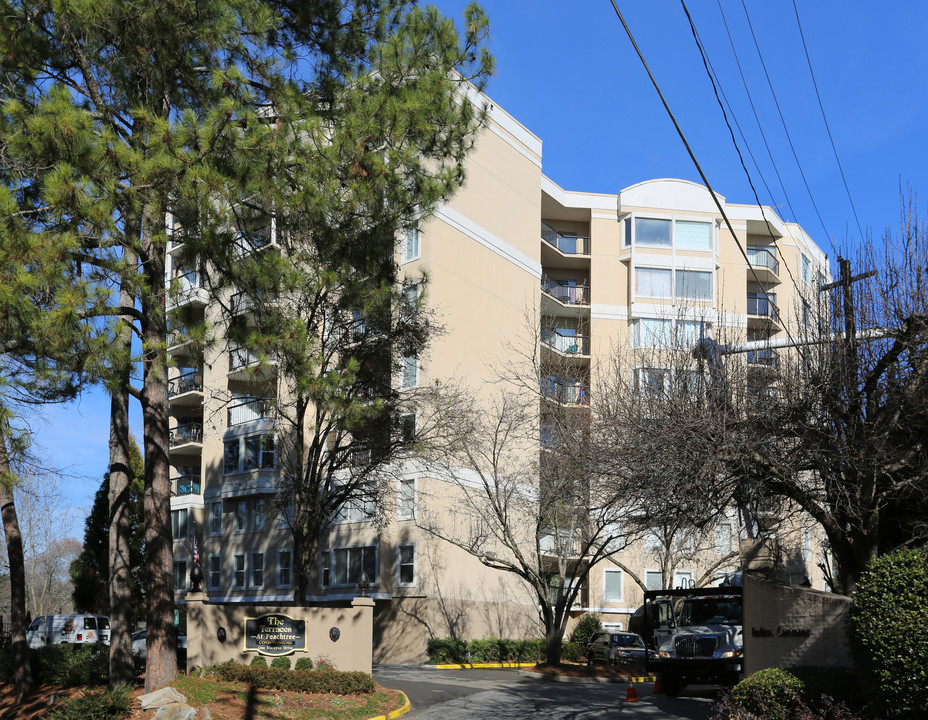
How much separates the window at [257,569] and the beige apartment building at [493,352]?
6 centimetres

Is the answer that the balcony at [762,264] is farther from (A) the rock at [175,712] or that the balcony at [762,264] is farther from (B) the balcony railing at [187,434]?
(A) the rock at [175,712]

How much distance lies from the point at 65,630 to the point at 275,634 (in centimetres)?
1969

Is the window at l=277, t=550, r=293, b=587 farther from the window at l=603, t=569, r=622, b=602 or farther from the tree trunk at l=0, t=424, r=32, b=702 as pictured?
the tree trunk at l=0, t=424, r=32, b=702

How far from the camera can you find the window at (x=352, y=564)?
36.5 meters

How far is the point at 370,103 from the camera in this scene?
735 inches

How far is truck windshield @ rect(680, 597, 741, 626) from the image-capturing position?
22.6 metres

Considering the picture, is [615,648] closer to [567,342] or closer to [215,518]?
[567,342]

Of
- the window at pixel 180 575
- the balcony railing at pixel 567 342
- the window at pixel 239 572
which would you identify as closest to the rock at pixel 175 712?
the window at pixel 239 572

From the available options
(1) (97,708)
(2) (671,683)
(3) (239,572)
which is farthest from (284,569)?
(1) (97,708)

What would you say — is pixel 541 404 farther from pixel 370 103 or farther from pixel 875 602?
pixel 875 602

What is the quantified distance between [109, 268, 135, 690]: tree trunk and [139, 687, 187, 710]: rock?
1.32 m

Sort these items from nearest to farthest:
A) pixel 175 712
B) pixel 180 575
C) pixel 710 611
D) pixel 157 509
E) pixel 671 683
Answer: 1. pixel 175 712
2. pixel 157 509
3. pixel 671 683
4. pixel 710 611
5. pixel 180 575

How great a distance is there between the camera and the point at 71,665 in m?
21.4

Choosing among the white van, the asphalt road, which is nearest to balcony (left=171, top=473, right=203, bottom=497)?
the white van
